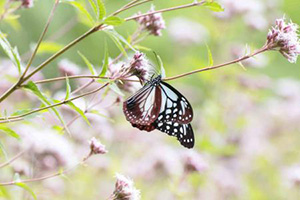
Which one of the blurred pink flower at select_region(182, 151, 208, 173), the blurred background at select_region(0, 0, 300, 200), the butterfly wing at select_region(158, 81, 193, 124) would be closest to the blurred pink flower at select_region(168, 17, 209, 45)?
the blurred background at select_region(0, 0, 300, 200)

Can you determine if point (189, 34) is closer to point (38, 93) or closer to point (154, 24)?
point (154, 24)

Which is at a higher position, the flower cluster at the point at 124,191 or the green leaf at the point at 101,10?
the green leaf at the point at 101,10

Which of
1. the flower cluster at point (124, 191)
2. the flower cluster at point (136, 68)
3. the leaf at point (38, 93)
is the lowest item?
the flower cluster at point (124, 191)

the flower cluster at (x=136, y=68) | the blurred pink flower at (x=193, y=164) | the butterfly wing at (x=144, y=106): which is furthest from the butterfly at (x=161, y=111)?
the blurred pink flower at (x=193, y=164)

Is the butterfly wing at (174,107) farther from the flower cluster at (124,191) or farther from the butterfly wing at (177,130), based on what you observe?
the flower cluster at (124,191)

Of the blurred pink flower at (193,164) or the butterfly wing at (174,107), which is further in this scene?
the blurred pink flower at (193,164)

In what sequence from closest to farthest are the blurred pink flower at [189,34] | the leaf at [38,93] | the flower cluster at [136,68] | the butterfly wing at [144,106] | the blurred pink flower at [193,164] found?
the leaf at [38,93], the flower cluster at [136,68], the butterfly wing at [144,106], the blurred pink flower at [193,164], the blurred pink flower at [189,34]

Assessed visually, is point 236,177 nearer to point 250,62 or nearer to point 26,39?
point 250,62

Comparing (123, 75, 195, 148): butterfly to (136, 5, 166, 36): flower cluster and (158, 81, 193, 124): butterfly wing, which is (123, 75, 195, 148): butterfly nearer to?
(158, 81, 193, 124): butterfly wing
